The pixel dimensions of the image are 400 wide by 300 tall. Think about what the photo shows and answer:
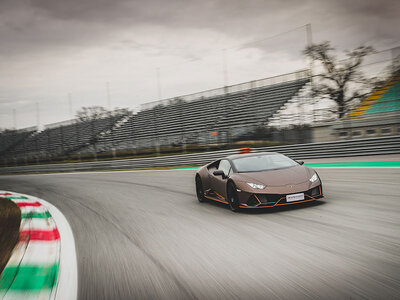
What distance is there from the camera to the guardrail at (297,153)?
55.3 ft

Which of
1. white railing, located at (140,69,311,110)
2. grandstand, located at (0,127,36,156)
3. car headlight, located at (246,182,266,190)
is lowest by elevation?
car headlight, located at (246,182,266,190)

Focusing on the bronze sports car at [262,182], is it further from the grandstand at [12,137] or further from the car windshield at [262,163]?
the grandstand at [12,137]

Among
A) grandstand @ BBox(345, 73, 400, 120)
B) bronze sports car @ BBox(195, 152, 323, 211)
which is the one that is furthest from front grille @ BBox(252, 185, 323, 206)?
grandstand @ BBox(345, 73, 400, 120)

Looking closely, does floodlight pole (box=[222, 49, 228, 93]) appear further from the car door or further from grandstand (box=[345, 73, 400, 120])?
the car door

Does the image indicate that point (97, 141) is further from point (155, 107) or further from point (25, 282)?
point (25, 282)

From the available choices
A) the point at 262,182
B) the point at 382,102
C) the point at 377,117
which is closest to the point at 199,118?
the point at 382,102

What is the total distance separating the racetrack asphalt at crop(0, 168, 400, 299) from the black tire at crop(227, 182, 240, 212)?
16cm

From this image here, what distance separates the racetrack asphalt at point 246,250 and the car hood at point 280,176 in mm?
515

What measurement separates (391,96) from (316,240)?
15301 mm

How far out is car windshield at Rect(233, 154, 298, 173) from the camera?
757 cm

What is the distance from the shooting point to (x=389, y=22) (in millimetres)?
20609

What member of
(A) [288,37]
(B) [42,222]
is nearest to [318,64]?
(A) [288,37]

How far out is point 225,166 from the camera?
8.18m

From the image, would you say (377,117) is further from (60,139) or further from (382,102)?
(60,139)
